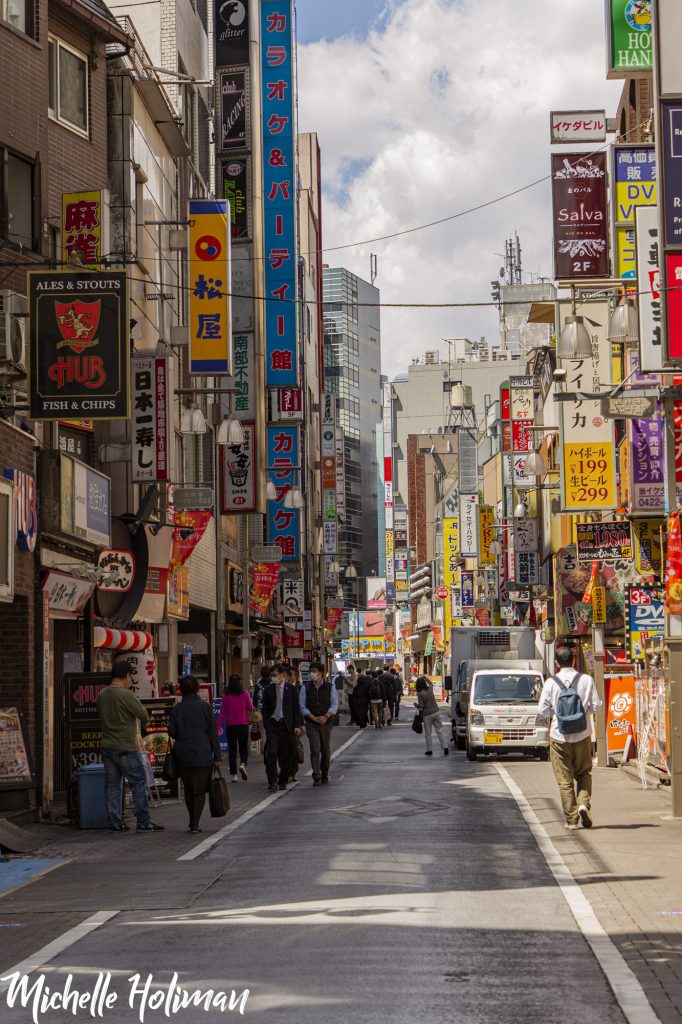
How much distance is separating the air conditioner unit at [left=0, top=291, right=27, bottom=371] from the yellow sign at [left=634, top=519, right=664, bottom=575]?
13.8 metres

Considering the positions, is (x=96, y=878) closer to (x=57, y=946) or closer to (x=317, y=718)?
(x=57, y=946)

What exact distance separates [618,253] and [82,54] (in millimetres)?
10732

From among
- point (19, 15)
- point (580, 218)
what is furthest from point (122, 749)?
point (580, 218)

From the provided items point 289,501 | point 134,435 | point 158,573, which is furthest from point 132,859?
point 289,501

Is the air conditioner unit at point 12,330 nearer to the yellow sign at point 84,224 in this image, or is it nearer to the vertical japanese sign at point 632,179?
the yellow sign at point 84,224

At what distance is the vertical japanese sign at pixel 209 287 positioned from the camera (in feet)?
108

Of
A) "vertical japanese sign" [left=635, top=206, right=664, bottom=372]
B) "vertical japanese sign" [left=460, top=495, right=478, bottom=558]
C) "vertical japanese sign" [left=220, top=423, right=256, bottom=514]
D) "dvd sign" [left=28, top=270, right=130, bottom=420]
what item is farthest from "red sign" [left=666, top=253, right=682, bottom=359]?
"vertical japanese sign" [left=460, top=495, right=478, bottom=558]

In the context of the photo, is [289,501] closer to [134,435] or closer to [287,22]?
[287,22]

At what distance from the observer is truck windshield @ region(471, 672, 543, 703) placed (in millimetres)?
30281

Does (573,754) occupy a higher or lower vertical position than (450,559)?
lower

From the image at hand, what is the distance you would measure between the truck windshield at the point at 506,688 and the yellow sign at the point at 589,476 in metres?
5.62

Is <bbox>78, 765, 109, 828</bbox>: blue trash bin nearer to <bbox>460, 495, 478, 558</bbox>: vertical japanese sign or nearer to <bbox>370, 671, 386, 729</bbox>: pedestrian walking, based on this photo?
<bbox>370, 671, 386, 729</bbox>: pedestrian walking

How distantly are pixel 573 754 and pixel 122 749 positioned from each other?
16.8 feet

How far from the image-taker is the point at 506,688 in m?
30.8
